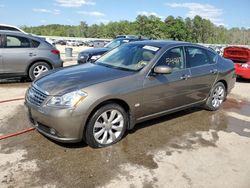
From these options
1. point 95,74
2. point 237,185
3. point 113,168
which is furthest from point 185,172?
point 95,74

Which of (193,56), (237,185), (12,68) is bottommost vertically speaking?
(237,185)

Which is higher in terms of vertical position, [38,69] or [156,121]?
[38,69]

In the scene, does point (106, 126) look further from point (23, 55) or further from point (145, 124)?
point (23, 55)

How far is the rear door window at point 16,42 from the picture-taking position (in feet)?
26.4

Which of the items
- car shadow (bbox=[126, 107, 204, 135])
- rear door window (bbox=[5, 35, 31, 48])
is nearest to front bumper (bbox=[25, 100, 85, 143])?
car shadow (bbox=[126, 107, 204, 135])

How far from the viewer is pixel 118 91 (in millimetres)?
4230

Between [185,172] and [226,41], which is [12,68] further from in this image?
[226,41]

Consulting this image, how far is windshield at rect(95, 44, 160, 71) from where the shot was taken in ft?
15.9

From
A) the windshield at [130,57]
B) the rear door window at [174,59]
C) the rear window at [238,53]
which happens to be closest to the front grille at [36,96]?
the windshield at [130,57]

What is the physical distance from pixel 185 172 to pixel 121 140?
1.27 m

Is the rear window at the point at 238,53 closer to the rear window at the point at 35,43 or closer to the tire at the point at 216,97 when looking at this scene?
the tire at the point at 216,97

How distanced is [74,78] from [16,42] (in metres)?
4.76

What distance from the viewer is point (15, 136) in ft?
15.0

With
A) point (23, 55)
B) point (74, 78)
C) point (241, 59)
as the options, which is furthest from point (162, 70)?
→ point (241, 59)
